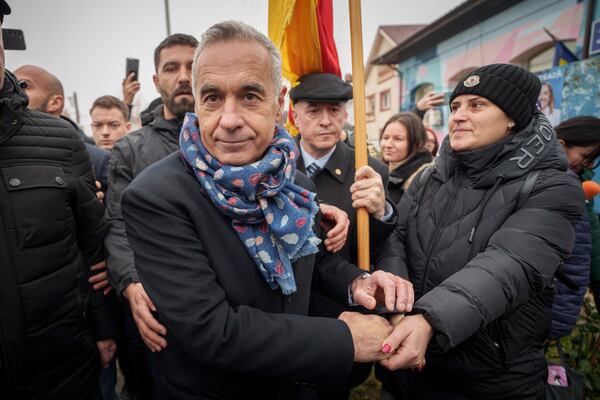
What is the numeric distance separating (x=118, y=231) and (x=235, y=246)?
1.28 meters

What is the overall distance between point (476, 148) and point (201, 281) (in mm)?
1653

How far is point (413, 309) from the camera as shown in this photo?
1.42 m

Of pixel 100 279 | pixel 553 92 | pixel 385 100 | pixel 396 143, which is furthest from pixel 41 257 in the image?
pixel 385 100

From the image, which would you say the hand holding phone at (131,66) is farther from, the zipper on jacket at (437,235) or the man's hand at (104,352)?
the zipper on jacket at (437,235)

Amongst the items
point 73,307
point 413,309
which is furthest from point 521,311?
point 73,307

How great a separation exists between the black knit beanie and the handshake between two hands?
1174 millimetres

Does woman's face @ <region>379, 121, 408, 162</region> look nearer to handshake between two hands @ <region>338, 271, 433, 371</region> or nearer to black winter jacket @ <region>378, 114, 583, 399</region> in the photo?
black winter jacket @ <region>378, 114, 583, 399</region>

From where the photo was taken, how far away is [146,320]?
5.42 ft

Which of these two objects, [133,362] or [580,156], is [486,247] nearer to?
[580,156]

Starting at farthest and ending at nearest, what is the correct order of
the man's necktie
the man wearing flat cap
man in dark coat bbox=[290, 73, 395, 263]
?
the man's necktie < man in dark coat bbox=[290, 73, 395, 263] < the man wearing flat cap

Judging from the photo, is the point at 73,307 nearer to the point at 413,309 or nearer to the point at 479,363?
the point at 413,309

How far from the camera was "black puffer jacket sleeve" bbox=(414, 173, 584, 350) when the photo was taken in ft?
4.45

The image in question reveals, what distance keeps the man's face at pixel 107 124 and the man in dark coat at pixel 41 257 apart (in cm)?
303

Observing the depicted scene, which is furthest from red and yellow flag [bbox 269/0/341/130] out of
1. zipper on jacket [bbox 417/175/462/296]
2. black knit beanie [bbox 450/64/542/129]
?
zipper on jacket [bbox 417/175/462/296]
